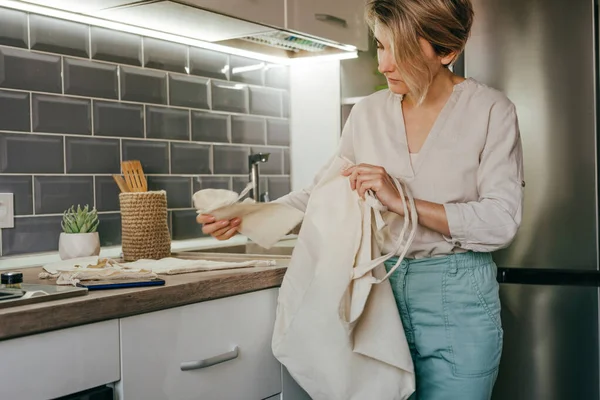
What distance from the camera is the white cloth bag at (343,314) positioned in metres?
1.45

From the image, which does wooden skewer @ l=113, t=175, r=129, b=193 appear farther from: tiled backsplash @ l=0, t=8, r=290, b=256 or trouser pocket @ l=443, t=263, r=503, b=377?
trouser pocket @ l=443, t=263, r=503, b=377

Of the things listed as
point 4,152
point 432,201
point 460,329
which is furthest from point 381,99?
point 4,152

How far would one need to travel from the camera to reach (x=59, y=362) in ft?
3.80

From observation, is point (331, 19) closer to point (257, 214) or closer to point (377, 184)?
point (257, 214)

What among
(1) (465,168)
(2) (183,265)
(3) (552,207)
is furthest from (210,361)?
(3) (552,207)

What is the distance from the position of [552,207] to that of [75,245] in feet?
4.19

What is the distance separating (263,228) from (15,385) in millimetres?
697

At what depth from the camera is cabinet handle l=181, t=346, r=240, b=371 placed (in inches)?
55.3

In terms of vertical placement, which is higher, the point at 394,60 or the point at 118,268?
the point at 394,60

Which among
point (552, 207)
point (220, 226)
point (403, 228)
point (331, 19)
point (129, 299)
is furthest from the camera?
point (331, 19)

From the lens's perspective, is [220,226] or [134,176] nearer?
[220,226]

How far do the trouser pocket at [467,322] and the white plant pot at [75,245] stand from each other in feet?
2.75

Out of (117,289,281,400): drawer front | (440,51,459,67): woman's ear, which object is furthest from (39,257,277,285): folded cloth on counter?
(440,51,459,67): woman's ear

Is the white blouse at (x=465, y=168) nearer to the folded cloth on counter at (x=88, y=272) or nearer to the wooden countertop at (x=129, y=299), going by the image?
the wooden countertop at (x=129, y=299)
